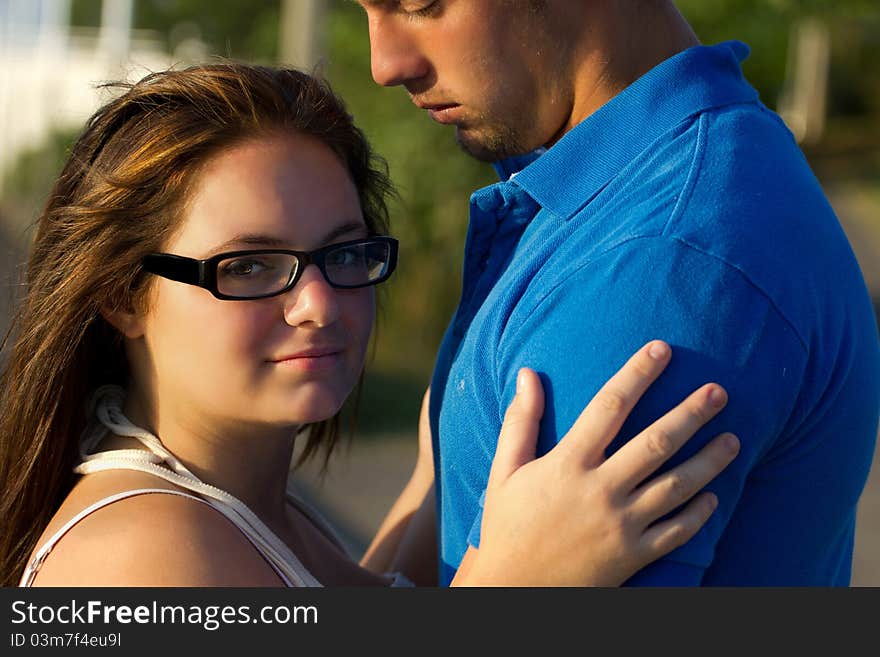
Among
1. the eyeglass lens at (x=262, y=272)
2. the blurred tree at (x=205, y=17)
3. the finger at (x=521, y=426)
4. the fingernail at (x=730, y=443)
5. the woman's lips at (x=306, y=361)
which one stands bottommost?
the fingernail at (x=730, y=443)

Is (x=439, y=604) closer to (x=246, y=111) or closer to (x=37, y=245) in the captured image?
(x=246, y=111)

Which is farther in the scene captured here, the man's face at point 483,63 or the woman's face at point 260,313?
the woman's face at point 260,313

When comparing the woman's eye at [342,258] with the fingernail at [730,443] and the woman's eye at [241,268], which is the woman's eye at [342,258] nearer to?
the woman's eye at [241,268]

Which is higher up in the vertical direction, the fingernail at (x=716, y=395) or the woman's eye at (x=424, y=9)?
the woman's eye at (x=424, y=9)

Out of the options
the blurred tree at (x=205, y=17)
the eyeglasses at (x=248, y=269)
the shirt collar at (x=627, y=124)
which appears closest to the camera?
the shirt collar at (x=627, y=124)

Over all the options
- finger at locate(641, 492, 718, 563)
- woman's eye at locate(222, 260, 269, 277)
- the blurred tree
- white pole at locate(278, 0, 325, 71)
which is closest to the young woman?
woman's eye at locate(222, 260, 269, 277)

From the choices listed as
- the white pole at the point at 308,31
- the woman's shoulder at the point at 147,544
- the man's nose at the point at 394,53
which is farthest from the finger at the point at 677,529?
the white pole at the point at 308,31

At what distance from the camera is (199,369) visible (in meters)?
2.29

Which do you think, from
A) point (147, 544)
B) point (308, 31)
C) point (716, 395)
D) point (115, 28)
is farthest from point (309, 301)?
point (115, 28)

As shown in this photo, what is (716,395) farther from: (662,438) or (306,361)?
(306,361)

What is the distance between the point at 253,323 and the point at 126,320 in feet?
1.15

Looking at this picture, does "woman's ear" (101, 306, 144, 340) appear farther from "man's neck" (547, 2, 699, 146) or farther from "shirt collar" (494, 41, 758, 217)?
"man's neck" (547, 2, 699, 146)

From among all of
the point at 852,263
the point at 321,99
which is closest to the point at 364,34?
the point at 321,99

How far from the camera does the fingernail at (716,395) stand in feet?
5.40
